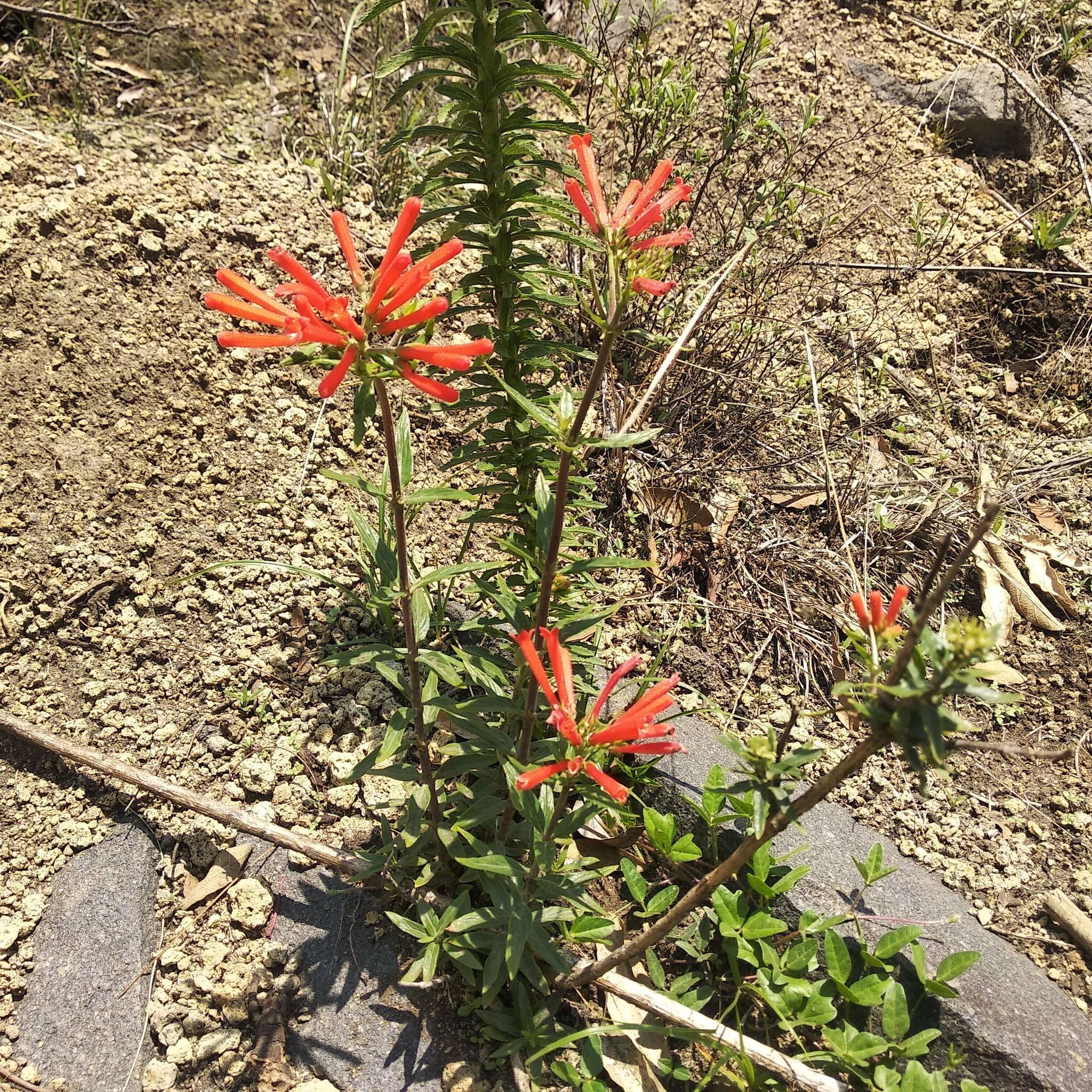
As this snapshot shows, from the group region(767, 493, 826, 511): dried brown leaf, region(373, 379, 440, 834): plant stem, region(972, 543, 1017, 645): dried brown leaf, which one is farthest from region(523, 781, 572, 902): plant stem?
→ region(972, 543, 1017, 645): dried brown leaf

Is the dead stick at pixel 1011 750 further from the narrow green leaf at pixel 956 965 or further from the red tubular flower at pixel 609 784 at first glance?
the narrow green leaf at pixel 956 965

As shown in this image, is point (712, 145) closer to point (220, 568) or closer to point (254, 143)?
point (254, 143)

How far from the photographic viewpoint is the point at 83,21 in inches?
157

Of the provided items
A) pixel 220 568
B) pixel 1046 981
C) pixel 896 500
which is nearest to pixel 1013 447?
pixel 896 500

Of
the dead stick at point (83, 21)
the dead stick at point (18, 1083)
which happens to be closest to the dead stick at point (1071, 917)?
the dead stick at point (18, 1083)

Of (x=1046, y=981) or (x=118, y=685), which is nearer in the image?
(x=1046, y=981)

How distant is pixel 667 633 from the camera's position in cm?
310

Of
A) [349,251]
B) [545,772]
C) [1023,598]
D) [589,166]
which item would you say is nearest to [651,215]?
[589,166]

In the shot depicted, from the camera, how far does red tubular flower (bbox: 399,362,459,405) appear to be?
1494 mm

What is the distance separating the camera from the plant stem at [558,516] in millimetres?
1530

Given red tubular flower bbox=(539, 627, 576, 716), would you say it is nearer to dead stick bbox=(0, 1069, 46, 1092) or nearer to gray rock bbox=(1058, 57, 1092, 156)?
dead stick bbox=(0, 1069, 46, 1092)

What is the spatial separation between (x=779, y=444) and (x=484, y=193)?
6.17 feet

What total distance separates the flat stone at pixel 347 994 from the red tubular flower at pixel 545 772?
3.56 feet

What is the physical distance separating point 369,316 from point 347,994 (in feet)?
6.15
